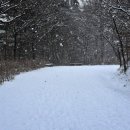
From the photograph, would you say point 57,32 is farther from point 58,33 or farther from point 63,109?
point 63,109

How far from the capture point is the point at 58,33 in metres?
62.2

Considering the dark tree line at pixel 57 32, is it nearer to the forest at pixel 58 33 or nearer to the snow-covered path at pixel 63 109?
the forest at pixel 58 33

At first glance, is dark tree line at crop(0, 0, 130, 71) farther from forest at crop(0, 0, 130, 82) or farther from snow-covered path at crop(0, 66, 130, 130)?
snow-covered path at crop(0, 66, 130, 130)

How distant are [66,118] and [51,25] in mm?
43581

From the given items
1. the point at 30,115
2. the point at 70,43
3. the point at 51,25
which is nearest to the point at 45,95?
the point at 30,115

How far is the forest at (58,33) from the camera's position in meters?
27.0

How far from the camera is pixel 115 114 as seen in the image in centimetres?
1091

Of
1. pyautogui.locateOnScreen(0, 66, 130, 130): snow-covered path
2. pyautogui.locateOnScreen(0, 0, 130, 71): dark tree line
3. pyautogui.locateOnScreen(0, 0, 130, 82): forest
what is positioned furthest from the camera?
pyautogui.locateOnScreen(0, 0, 130, 71): dark tree line

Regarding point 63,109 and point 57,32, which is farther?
point 57,32

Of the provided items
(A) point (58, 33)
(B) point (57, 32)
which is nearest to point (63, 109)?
(B) point (57, 32)

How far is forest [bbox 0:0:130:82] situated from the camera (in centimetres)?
2701

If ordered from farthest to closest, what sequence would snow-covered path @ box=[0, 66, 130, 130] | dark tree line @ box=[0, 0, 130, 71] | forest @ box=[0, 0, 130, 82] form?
dark tree line @ box=[0, 0, 130, 71] < forest @ box=[0, 0, 130, 82] < snow-covered path @ box=[0, 66, 130, 130]

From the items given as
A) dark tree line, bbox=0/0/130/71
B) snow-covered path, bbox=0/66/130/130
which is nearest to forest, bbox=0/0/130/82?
dark tree line, bbox=0/0/130/71

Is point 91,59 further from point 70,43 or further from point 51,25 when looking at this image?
point 51,25
